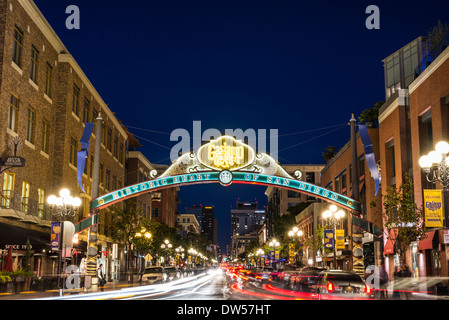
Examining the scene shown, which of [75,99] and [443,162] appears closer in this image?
[443,162]

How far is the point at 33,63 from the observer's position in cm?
3653

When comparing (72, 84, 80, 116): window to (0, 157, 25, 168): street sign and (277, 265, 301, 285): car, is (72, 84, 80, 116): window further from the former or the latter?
(277, 265, 301, 285): car

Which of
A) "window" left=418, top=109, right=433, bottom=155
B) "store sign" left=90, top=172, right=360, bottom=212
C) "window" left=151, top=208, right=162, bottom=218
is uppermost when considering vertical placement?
"window" left=418, top=109, right=433, bottom=155

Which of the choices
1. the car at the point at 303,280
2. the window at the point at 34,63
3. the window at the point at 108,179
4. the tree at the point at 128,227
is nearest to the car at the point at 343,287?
the car at the point at 303,280

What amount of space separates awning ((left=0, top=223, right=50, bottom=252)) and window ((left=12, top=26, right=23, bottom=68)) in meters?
10.1

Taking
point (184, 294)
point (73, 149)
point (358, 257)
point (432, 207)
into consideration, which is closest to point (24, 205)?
point (73, 149)

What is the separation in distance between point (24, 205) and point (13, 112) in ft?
19.1

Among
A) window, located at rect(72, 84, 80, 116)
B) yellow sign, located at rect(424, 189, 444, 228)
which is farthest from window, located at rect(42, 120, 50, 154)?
yellow sign, located at rect(424, 189, 444, 228)

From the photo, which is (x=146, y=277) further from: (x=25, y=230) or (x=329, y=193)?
(x=329, y=193)

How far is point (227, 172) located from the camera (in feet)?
107

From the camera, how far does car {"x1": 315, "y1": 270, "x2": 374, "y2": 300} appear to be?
19844 millimetres

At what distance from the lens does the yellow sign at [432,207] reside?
Answer: 78.7 feet

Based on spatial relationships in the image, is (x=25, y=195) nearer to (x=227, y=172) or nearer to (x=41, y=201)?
(x=41, y=201)

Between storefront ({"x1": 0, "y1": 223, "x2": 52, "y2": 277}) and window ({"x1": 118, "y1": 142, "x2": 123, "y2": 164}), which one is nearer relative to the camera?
storefront ({"x1": 0, "y1": 223, "x2": 52, "y2": 277})
